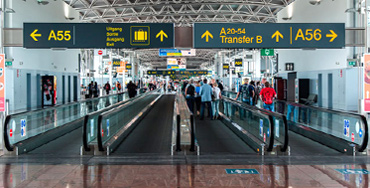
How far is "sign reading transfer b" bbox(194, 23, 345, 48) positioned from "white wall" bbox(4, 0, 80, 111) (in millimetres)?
13612

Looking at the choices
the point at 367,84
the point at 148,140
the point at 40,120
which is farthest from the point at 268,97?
the point at 40,120

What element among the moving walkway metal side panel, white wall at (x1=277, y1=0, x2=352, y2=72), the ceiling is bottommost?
the moving walkway metal side panel

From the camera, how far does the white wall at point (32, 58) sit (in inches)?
832

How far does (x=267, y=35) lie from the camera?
11.5 metres

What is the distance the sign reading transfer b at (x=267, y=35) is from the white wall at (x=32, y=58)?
1361 centimetres

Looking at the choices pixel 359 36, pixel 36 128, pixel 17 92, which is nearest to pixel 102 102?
pixel 17 92

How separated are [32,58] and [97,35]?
13.7 m

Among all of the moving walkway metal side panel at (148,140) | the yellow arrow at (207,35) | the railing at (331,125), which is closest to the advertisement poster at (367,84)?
the railing at (331,125)

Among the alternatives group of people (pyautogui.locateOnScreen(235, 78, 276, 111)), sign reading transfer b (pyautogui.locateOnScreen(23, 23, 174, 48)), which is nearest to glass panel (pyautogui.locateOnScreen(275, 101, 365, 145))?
group of people (pyautogui.locateOnScreen(235, 78, 276, 111))

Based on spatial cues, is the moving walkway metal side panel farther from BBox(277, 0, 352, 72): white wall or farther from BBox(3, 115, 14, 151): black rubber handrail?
BBox(277, 0, 352, 72): white wall

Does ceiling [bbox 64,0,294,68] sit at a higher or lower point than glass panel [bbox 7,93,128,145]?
higher

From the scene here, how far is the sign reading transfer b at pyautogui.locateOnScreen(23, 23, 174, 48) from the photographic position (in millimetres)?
11180

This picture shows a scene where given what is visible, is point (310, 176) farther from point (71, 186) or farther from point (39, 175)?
point (39, 175)

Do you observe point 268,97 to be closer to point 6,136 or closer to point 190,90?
point 190,90
